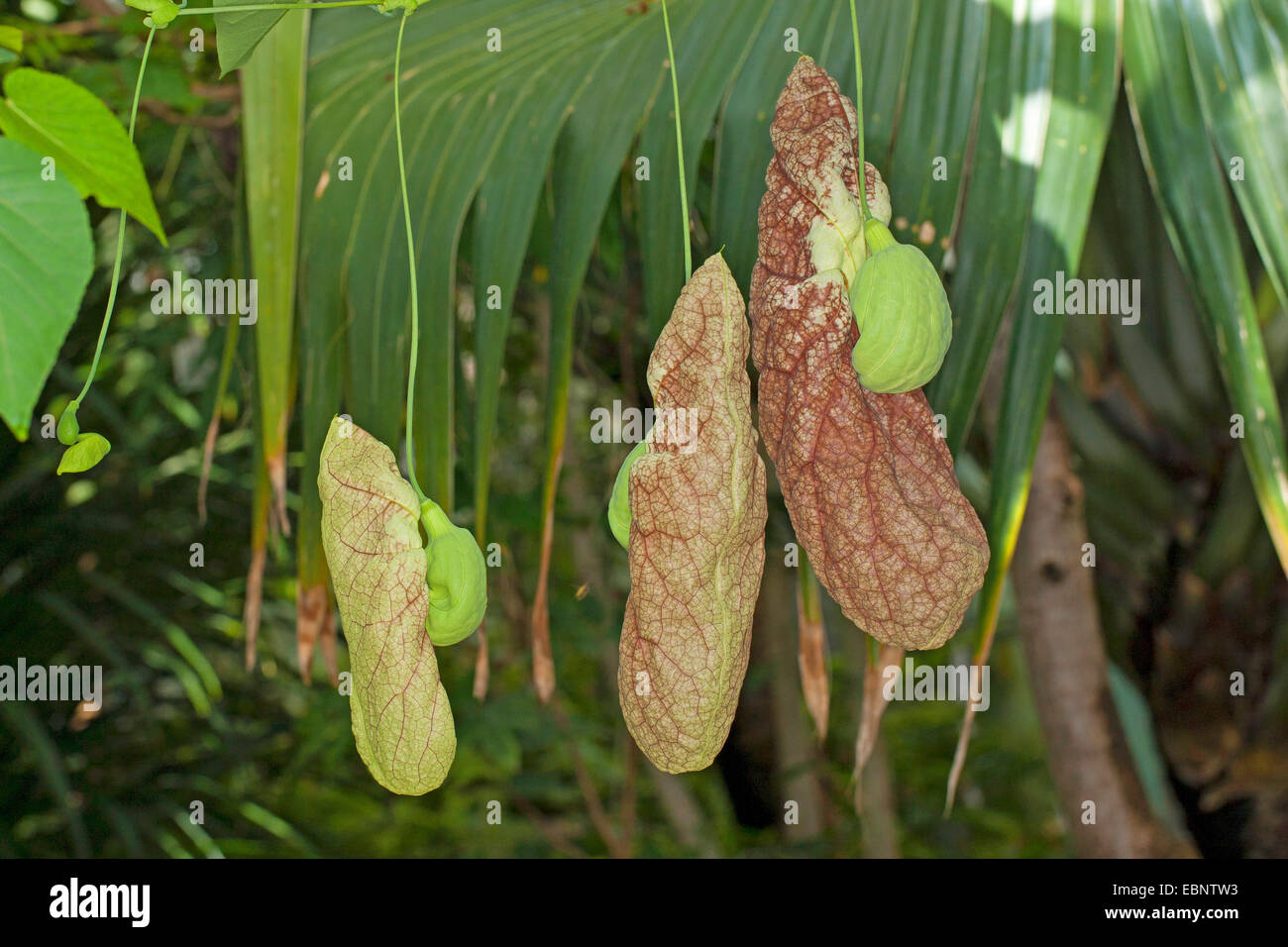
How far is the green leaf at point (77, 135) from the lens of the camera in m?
0.46

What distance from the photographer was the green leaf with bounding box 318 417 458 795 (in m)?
0.46

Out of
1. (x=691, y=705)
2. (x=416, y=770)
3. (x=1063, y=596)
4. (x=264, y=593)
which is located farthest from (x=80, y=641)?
(x=1063, y=596)

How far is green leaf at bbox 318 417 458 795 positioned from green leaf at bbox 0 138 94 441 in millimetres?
132

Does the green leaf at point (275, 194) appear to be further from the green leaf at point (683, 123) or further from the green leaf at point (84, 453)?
the green leaf at point (683, 123)

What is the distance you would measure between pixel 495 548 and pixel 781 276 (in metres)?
0.30

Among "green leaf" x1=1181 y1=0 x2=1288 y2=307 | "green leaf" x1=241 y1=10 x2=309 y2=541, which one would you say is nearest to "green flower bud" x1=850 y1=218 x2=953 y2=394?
"green leaf" x1=1181 y1=0 x2=1288 y2=307

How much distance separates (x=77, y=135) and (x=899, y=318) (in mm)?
409

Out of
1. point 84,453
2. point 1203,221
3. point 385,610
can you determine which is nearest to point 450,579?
point 385,610

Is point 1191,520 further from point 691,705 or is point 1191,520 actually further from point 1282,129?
point 691,705

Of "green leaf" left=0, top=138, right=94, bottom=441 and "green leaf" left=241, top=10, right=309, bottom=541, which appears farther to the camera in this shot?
"green leaf" left=241, top=10, right=309, bottom=541

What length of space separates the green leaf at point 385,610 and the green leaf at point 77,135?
6.0 inches

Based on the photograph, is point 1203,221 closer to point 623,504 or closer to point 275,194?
point 623,504

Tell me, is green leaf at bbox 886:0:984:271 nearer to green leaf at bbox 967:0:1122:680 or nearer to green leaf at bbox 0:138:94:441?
green leaf at bbox 967:0:1122:680

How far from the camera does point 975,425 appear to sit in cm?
88
